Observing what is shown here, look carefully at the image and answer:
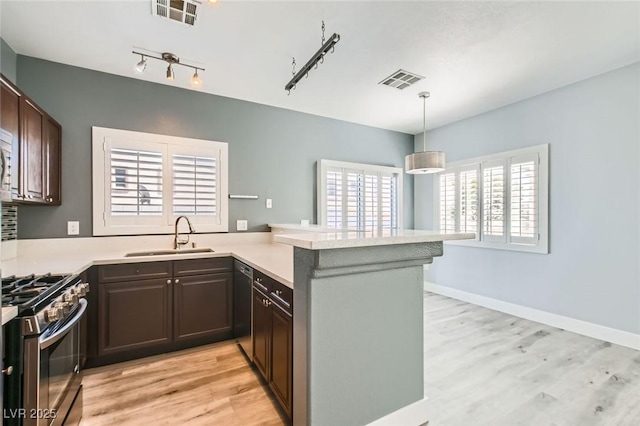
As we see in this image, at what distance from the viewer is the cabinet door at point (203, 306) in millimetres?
2779

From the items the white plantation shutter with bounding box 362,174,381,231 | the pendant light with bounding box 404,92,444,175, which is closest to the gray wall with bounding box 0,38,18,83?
the pendant light with bounding box 404,92,444,175

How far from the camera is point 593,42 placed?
2.63m

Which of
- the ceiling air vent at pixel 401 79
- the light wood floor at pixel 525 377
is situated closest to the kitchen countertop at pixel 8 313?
the light wood floor at pixel 525 377

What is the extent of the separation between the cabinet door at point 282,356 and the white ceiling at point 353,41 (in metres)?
2.17

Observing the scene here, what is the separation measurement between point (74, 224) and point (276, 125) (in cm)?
248

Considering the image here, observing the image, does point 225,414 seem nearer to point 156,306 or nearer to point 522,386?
point 156,306

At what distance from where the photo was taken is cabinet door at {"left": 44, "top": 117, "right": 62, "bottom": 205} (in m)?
2.66

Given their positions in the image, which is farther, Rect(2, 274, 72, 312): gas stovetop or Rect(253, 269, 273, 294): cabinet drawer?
Rect(253, 269, 273, 294): cabinet drawer

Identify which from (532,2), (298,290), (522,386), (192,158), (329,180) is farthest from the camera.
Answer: (329,180)

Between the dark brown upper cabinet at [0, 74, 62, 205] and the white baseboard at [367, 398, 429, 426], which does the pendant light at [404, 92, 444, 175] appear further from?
the dark brown upper cabinet at [0, 74, 62, 205]

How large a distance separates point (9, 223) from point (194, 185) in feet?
5.19

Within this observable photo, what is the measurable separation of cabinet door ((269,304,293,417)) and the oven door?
1134 millimetres


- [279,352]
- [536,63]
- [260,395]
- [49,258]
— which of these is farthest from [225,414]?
[536,63]

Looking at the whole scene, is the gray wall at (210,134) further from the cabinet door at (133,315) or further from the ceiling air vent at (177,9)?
the ceiling air vent at (177,9)
